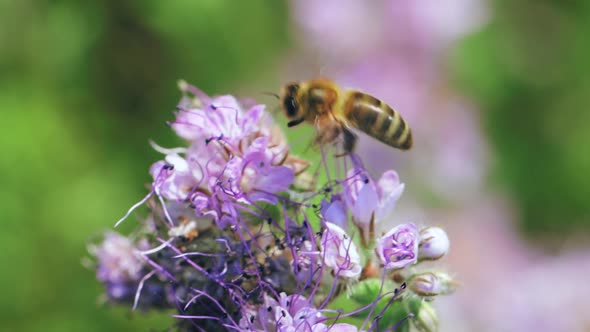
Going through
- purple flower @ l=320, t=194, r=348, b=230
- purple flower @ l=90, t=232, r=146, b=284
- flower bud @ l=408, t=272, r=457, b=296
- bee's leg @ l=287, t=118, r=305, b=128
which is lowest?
flower bud @ l=408, t=272, r=457, b=296

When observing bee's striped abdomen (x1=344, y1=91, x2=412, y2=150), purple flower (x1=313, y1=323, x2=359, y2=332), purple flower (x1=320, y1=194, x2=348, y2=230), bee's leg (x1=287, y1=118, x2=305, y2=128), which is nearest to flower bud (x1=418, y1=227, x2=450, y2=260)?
purple flower (x1=320, y1=194, x2=348, y2=230)

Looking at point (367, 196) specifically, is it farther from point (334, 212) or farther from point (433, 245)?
point (433, 245)

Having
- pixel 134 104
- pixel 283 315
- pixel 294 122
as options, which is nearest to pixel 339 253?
pixel 283 315

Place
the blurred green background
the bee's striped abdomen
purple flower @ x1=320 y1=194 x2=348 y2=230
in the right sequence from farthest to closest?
the blurred green background → the bee's striped abdomen → purple flower @ x1=320 y1=194 x2=348 y2=230

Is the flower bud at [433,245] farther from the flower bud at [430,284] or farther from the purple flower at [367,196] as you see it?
the purple flower at [367,196]

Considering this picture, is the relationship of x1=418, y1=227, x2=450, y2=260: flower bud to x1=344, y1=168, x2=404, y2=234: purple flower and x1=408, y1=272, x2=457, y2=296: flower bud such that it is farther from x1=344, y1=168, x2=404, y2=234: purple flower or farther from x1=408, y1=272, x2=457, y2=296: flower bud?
x1=344, y1=168, x2=404, y2=234: purple flower
